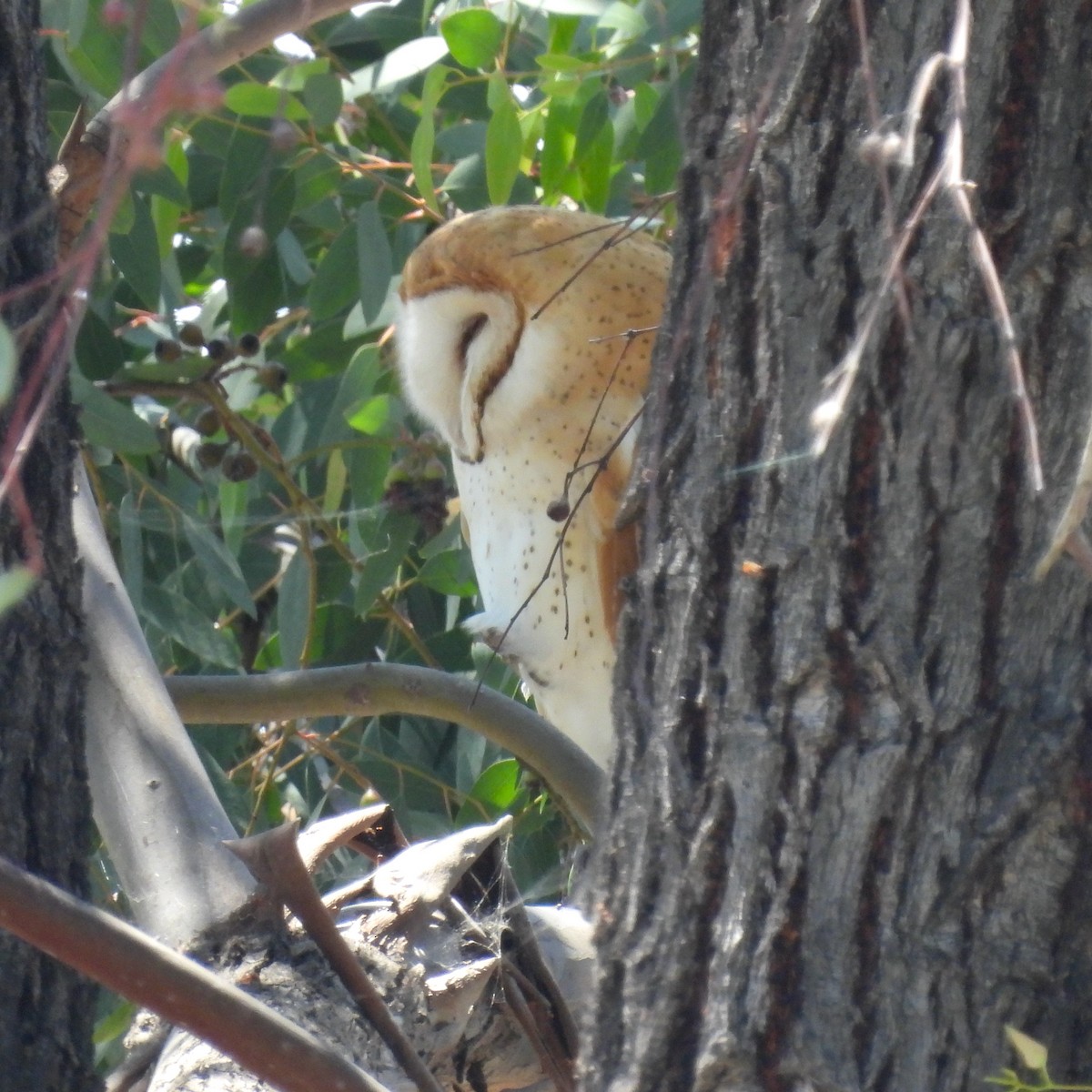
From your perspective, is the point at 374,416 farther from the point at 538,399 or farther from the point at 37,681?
the point at 37,681

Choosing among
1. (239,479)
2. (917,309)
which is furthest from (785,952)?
(239,479)

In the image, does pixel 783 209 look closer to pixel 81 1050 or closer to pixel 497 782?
pixel 81 1050

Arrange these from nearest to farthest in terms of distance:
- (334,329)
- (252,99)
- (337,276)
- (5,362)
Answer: (5,362) → (252,99) → (337,276) → (334,329)

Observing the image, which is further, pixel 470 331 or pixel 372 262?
pixel 372 262

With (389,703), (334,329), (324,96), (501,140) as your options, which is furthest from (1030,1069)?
(334,329)

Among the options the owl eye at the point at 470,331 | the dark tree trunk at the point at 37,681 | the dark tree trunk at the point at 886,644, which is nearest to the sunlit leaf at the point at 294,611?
the owl eye at the point at 470,331

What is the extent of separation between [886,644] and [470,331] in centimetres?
94

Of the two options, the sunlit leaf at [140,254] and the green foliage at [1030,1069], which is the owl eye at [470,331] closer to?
the sunlit leaf at [140,254]

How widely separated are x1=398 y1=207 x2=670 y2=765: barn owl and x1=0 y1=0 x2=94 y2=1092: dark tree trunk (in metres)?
0.42

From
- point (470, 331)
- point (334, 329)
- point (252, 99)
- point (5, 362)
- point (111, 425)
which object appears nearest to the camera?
point (5, 362)

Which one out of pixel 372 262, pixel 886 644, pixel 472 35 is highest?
pixel 472 35

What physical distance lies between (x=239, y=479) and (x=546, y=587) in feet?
1.35

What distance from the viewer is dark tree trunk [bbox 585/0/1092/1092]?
0.65 metres

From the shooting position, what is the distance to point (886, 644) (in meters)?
0.66
